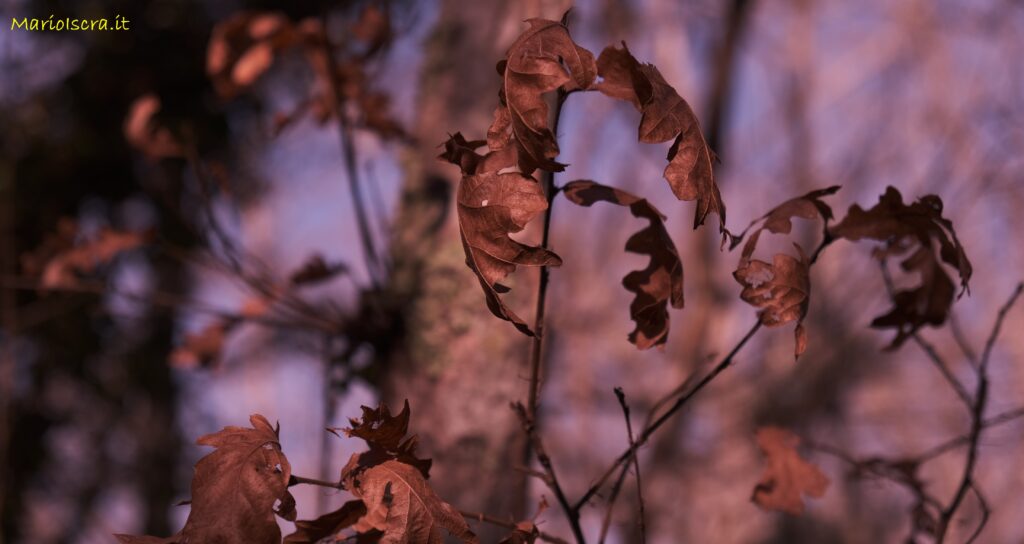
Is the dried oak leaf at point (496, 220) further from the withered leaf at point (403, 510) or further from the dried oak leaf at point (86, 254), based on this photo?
the dried oak leaf at point (86, 254)

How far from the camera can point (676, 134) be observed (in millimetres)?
617

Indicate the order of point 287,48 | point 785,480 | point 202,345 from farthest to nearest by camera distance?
1. point 202,345
2. point 287,48
3. point 785,480

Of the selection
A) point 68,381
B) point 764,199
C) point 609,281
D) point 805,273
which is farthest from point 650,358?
point 805,273

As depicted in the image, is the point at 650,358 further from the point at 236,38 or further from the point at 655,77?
the point at 655,77

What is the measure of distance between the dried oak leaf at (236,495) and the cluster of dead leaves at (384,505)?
3cm

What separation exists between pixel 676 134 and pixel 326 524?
0.40m

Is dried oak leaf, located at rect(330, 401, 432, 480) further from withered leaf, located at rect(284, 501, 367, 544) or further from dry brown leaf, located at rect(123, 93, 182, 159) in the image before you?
dry brown leaf, located at rect(123, 93, 182, 159)

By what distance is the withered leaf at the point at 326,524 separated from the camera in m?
0.59

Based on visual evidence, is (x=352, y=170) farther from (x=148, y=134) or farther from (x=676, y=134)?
(x=676, y=134)

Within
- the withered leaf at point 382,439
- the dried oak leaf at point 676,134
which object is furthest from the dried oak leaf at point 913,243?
the withered leaf at point 382,439

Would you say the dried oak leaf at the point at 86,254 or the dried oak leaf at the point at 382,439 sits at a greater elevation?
the dried oak leaf at the point at 86,254

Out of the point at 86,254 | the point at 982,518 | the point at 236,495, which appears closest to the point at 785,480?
the point at 982,518

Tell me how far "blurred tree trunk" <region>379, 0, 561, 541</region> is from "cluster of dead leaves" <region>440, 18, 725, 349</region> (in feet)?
1.91

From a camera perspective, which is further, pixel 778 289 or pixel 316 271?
pixel 316 271
